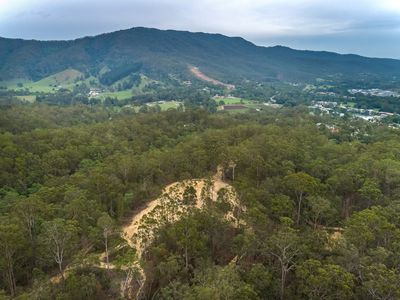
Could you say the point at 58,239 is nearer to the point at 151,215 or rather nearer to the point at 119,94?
the point at 151,215

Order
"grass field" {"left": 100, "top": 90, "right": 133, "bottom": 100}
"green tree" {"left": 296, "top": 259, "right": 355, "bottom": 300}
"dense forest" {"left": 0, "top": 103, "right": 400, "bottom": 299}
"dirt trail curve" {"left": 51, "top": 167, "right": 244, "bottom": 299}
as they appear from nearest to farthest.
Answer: "green tree" {"left": 296, "top": 259, "right": 355, "bottom": 300}
"dense forest" {"left": 0, "top": 103, "right": 400, "bottom": 299}
"dirt trail curve" {"left": 51, "top": 167, "right": 244, "bottom": 299}
"grass field" {"left": 100, "top": 90, "right": 133, "bottom": 100}

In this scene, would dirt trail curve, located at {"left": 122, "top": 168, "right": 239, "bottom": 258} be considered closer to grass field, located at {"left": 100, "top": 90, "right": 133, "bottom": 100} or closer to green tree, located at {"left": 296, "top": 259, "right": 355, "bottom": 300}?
green tree, located at {"left": 296, "top": 259, "right": 355, "bottom": 300}

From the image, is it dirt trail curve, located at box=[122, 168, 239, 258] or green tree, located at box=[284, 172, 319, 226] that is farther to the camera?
green tree, located at box=[284, 172, 319, 226]

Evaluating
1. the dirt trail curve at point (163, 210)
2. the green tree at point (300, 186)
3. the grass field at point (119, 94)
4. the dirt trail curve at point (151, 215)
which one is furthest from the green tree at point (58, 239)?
the grass field at point (119, 94)

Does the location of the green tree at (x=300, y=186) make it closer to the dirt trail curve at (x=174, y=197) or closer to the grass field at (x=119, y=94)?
the dirt trail curve at (x=174, y=197)

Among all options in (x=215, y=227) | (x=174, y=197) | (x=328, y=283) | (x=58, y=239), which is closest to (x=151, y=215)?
(x=174, y=197)

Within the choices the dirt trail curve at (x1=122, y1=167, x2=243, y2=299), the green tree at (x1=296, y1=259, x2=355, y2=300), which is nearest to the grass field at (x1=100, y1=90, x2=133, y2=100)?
the dirt trail curve at (x1=122, y1=167, x2=243, y2=299)

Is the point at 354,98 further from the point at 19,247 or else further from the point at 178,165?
the point at 19,247

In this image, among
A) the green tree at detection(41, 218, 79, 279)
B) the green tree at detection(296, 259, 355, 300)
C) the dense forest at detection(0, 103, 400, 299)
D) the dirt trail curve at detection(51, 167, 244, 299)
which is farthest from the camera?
the green tree at detection(41, 218, 79, 279)

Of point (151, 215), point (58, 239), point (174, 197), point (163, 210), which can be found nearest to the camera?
point (58, 239)
